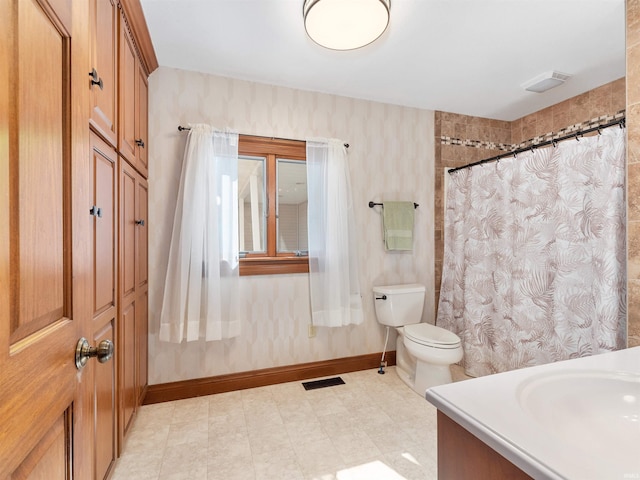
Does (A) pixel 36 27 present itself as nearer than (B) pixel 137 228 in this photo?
Yes

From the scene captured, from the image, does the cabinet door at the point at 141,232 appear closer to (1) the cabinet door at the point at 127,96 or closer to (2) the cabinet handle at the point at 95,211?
(1) the cabinet door at the point at 127,96

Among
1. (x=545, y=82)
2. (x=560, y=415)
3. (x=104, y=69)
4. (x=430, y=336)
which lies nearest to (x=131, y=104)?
(x=104, y=69)

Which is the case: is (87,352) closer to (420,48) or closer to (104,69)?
(104,69)

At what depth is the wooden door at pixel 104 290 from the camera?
124 cm

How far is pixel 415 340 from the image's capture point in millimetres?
2293

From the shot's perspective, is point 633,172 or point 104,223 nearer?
point 104,223

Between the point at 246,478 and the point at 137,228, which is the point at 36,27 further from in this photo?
the point at 246,478

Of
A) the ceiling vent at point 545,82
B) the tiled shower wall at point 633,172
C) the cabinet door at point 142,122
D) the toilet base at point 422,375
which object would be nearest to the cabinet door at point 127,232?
the cabinet door at point 142,122

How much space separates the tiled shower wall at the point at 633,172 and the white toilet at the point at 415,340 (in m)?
0.96

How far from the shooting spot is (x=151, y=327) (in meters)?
2.20

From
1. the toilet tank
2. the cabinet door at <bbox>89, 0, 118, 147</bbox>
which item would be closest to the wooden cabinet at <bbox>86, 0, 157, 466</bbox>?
the cabinet door at <bbox>89, 0, 118, 147</bbox>

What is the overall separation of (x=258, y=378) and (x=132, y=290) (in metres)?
1.17

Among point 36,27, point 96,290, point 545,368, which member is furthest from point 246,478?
point 36,27

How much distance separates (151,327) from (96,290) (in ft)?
3.54
